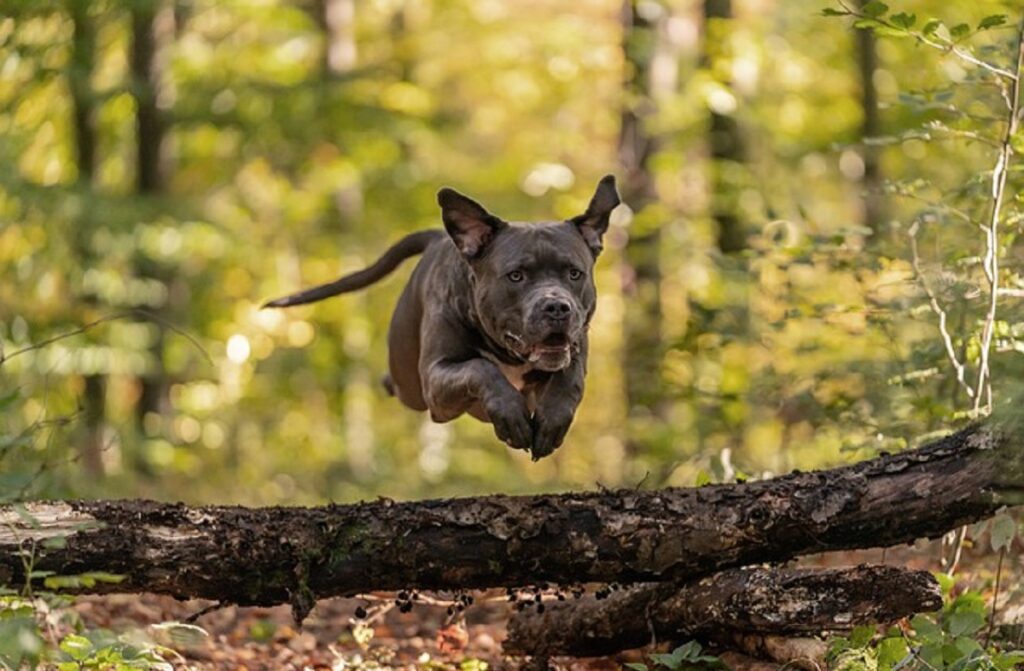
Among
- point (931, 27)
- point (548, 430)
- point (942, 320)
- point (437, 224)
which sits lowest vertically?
point (548, 430)

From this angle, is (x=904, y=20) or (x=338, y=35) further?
(x=338, y=35)

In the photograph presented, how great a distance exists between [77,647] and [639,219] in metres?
8.74

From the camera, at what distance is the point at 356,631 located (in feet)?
19.8

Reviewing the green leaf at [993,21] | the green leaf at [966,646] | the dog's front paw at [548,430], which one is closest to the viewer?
the green leaf at [966,646]

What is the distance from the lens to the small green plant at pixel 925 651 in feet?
16.3

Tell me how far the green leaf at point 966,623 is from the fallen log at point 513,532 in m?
0.35

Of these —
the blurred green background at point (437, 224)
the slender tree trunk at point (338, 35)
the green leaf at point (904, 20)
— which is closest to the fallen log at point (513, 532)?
the blurred green background at point (437, 224)

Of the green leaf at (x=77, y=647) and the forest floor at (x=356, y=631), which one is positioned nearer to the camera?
the green leaf at (x=77, y=647)

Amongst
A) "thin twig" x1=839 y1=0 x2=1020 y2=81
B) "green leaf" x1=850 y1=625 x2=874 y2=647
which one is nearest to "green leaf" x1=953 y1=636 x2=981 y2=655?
"green leaf" x1=850 y1=625 x2=874 y2=647

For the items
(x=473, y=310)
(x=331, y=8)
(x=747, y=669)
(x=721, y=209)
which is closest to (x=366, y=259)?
(x=331, y=8)

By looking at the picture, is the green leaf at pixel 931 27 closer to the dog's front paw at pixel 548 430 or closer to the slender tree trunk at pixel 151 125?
the dog's front paw at pixel 548 430

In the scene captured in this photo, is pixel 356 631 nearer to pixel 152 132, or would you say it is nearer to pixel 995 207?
pixel 995 207

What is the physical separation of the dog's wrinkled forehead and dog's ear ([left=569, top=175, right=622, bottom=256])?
0.06 meters

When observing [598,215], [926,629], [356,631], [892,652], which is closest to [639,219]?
[598,215]
